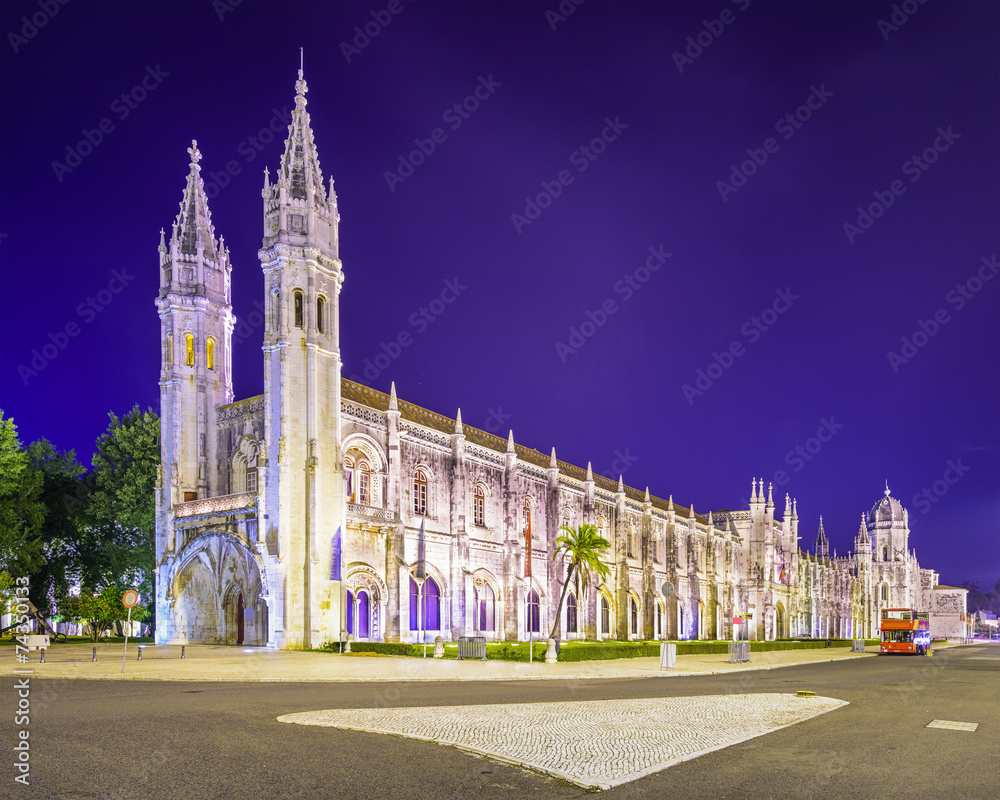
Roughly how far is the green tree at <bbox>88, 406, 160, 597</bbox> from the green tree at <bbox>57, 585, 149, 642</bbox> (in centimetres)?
173

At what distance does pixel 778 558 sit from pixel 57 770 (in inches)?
3881

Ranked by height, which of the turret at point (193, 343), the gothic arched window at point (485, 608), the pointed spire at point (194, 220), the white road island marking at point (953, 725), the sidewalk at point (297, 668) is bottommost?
the gothic arched window at point (485, 608)

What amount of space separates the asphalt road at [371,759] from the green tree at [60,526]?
124ft

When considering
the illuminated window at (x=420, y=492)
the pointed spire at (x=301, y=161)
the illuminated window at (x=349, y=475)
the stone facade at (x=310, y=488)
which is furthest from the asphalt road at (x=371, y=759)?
the pointed spire at (x=301, y=161)

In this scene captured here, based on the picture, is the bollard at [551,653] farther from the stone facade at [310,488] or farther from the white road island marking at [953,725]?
the white road island marking at [953,725]

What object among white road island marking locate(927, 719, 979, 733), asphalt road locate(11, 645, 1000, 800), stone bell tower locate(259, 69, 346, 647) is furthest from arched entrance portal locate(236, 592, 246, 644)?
white road island marking locate(927, 719, 979, 733)

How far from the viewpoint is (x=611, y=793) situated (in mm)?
8523

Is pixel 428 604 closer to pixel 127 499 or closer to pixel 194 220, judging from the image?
pixel 127 499

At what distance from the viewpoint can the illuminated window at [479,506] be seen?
51.2 metres

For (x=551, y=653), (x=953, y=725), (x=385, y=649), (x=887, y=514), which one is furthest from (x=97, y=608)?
(x=887, y=514)

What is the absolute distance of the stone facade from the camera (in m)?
39.2

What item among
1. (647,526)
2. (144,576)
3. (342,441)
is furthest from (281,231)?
(647,526)

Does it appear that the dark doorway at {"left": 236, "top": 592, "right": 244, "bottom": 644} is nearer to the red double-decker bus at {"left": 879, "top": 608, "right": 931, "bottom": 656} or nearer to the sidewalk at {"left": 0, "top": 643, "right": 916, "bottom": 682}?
the sidewalk at {"left": 0, "top": 643, "right": 916, "bottom": 682}

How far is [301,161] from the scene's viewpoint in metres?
43.2
